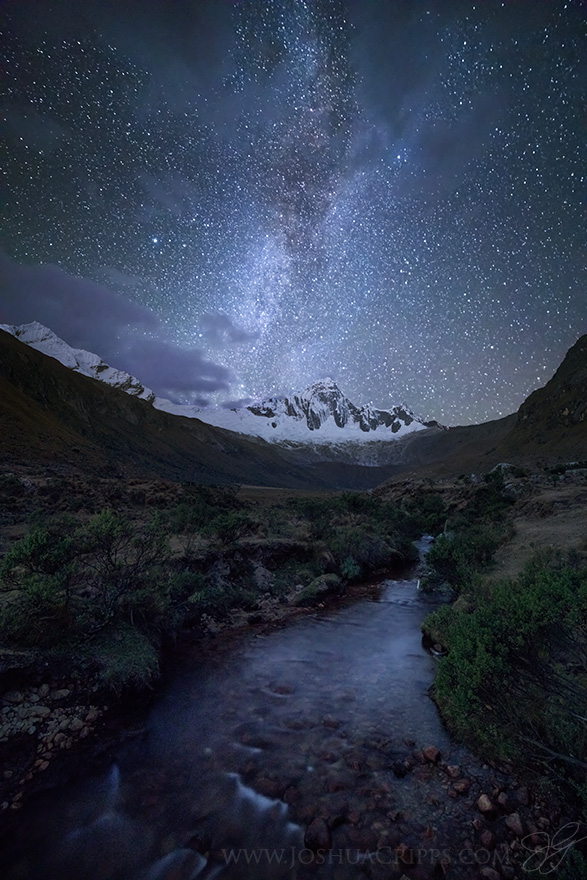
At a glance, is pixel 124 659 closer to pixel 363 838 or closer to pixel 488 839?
pixel 363 838

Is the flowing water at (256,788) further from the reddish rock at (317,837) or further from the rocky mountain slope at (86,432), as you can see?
the rocky mountain slope at (86,432)

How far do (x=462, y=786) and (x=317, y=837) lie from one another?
3076mm

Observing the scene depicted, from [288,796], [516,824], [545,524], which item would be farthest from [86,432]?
[516,824]

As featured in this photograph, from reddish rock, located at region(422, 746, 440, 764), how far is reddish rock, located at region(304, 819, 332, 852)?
2880 mm

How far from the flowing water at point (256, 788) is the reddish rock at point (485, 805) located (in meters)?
0.45

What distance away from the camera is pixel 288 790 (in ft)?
24.8

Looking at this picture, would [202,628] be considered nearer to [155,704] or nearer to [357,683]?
[155,704]

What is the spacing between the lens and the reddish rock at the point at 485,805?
21.7 ft

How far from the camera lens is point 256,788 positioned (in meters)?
7.64

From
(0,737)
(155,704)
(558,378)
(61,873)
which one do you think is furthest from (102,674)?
(558,378)

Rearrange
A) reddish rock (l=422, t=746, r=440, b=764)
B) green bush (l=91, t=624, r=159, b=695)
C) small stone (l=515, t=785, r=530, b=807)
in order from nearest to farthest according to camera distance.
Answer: small stone (l=515, t=785, r=530, b=807), reddish rock (l=422, t=746, r=440, b=764), green bush (l=91, t=624, r=159, b=695)

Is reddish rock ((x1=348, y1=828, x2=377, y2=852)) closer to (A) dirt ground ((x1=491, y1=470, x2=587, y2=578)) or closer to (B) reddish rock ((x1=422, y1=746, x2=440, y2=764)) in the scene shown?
(B) reddish rock ((x1=422, y1=746, x2=440, y2=764))

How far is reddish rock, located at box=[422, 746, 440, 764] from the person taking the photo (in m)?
8.14
